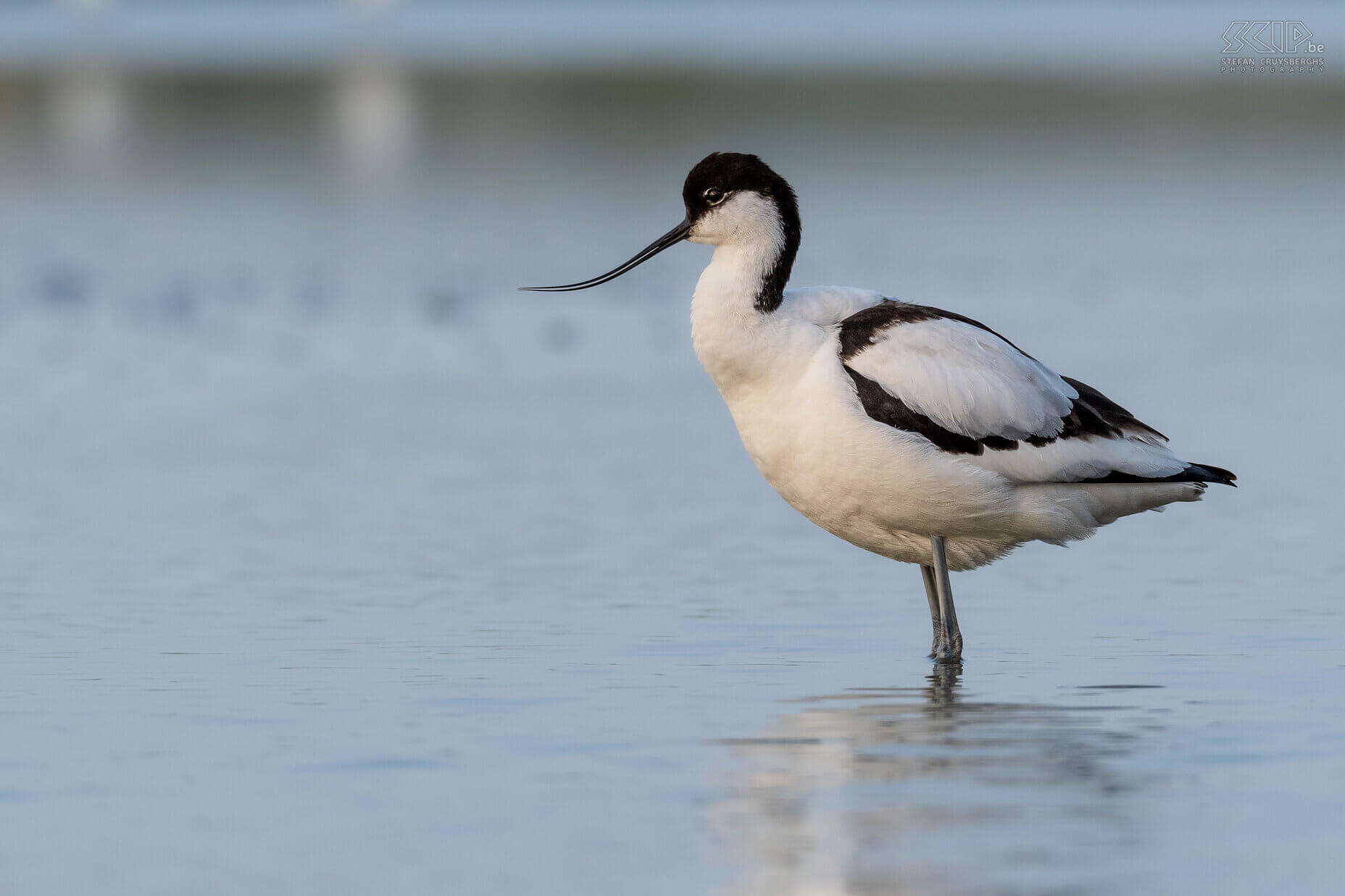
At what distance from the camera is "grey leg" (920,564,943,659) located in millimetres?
8281

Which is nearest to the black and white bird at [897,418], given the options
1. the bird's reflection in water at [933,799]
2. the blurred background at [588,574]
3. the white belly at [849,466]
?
the white belly at [849,466]

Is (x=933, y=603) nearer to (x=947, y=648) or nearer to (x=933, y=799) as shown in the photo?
(x=947, y=648)

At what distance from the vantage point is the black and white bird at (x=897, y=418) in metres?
8.20

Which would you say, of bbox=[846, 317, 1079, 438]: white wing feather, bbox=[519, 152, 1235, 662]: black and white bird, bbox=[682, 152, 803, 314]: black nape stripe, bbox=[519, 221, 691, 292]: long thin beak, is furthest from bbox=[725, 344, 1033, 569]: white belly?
bbox=[519, 221, 691, 292]: long thin beak

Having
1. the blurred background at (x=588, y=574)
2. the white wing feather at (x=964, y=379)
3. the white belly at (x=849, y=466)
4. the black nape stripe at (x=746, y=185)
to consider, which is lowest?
the blurred background at (x=588, y=574)

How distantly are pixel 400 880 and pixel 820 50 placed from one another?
60.2 metres

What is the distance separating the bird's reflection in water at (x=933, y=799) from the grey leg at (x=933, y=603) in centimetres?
70

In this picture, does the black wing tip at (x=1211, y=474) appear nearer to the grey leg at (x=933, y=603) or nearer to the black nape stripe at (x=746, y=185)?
the grey leg at (x=933, y=603)

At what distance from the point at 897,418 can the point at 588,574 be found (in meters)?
1.94

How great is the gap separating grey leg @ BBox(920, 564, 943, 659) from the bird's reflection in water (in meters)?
0.70

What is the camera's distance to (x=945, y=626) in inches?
324

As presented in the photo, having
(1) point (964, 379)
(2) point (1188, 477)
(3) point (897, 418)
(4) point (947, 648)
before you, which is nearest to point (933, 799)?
(4) point (947, 648)

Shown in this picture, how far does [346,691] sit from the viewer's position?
7.48 m

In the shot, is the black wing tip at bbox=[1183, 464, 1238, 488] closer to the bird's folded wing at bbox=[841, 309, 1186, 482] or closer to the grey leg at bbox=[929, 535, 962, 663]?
the bird's folded wing at bbox=[841, 309, 1186, 482]
